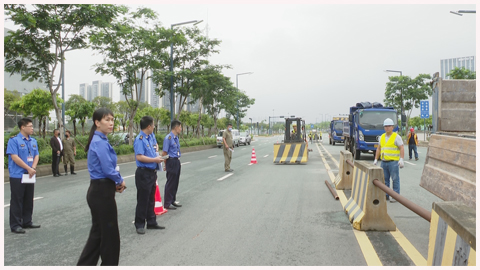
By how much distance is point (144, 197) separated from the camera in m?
5.35

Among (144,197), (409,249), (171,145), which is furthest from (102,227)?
(409,249)

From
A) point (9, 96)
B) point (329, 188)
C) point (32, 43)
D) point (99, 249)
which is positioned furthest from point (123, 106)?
point (99, 249)

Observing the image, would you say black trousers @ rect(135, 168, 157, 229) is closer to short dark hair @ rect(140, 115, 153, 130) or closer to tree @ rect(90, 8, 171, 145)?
short dark hair @ rect(140, 115, 153, 130)

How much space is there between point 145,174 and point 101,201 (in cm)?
192

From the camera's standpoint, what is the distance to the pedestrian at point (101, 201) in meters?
3.47

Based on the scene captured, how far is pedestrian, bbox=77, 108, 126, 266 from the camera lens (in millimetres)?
3471

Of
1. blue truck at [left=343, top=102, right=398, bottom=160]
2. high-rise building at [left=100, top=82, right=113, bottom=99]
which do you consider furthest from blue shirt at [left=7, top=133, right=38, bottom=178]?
high-rise building at [left=100, top=82, right=113, bottom=99]

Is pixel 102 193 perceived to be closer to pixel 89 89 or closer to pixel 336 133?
pixel 336 133

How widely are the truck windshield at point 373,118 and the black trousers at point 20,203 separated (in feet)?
48.9

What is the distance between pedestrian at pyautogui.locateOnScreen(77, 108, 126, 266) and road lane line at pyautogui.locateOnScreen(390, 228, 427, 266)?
3168mm

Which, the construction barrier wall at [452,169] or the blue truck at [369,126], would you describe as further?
the blue truck at [369,126]

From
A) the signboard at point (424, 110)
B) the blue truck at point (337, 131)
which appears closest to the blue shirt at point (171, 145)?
the signboard at point (424, 110)

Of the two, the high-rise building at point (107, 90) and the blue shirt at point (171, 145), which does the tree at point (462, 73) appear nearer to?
the blue shirt at point (171, 145)

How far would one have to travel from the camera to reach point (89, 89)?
111 metres
